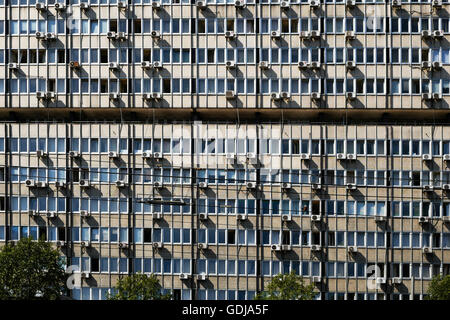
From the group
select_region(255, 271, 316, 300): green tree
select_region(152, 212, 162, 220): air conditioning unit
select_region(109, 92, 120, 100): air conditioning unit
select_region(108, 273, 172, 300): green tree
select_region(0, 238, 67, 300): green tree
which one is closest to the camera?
select_region(0, 238, 67, 300): green tree

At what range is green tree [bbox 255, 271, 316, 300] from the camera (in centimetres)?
3294

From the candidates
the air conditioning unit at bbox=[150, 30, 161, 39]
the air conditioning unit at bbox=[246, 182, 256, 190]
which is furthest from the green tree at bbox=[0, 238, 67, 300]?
the air conditioning unit at bbox=[150, 30, 161, 39]

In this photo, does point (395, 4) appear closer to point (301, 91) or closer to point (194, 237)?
point (301, 91)

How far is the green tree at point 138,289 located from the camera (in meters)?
33.4

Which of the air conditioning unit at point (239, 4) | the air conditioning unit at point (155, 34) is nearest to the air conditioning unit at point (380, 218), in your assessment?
the air conditioning unit at point (239, 4)

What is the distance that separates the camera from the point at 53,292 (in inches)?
1307

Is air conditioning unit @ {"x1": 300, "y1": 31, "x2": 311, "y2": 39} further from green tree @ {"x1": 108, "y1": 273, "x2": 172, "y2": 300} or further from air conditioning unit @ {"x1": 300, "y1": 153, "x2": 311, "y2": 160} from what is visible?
green tree @ {"x1": 108, "y1": 273, "x2": 172, "y2": 300}

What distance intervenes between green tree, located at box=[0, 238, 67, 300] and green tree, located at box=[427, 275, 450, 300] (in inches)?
647

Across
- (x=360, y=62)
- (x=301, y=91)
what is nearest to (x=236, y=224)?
(x=301, y=91)

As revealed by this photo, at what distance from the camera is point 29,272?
32625mm

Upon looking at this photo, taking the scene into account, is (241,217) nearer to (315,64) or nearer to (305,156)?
(305,156)

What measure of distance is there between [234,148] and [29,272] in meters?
11.1

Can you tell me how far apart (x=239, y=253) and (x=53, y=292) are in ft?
28.9

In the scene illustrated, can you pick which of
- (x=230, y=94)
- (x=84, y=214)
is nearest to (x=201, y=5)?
(x=230, y=94)
